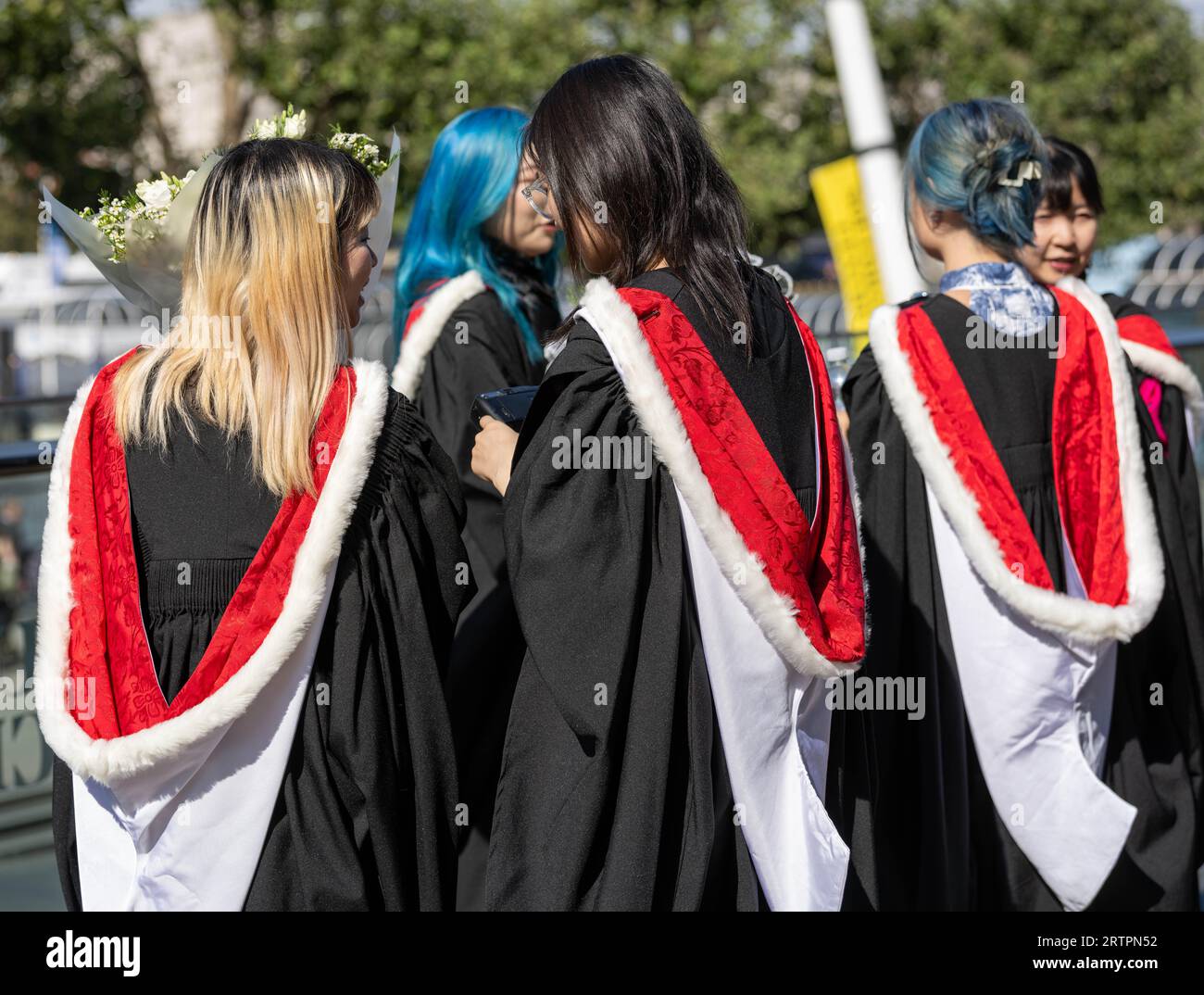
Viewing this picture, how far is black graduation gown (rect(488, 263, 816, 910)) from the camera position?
92.1 inches

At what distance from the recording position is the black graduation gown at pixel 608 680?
2.34 m

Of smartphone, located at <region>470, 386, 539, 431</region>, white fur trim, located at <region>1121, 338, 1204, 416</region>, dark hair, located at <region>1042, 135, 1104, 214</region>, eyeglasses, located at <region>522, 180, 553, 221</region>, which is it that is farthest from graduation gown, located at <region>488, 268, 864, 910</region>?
dark hair, located at <region>1042, 135, 1104, 214</region>

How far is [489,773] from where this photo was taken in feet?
10.3

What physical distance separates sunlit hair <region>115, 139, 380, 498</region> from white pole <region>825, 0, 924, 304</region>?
11.1 feet

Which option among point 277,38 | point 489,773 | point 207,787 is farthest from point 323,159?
point 277,38

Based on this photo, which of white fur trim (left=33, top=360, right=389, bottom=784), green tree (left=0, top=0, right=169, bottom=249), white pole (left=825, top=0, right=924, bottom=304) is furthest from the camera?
green tree (left=0, top=0, right=169, bottom=249)

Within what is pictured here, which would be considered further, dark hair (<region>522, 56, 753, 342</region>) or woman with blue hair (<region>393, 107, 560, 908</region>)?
woman with blue hair (<region>393, 107, 560, 908</region>)

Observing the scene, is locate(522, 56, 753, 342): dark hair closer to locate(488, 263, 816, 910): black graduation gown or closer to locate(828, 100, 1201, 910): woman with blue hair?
locate(488, 263, 816, 910): black graduation gown

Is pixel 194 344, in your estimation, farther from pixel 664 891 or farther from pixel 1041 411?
pixel 1041 411

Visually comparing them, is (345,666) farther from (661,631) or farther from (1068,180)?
(1068,180)

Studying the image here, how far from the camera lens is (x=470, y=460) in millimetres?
2975

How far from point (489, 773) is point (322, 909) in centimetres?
90

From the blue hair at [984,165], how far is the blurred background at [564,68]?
22.3 ft

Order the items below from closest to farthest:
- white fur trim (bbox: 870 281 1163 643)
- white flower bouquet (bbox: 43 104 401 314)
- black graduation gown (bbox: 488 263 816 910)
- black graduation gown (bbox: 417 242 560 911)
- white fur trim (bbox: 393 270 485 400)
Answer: black graduation gown (bbox: 488 263 816 910) < white flower bouquet (bbox: 43 104 401 314) < white fur trim (bbox: 870 281 1163 643) < black graduation gown (bbox: 417 242 560 911) < white fur trim (bbox: 393 270 485 400)
